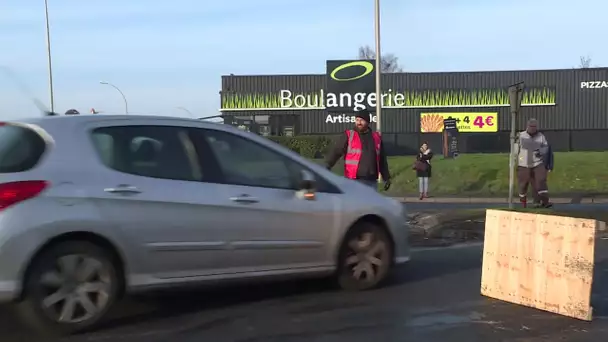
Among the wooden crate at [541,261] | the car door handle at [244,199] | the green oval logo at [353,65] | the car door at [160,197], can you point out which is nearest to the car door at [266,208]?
the car door handle at [244,199]

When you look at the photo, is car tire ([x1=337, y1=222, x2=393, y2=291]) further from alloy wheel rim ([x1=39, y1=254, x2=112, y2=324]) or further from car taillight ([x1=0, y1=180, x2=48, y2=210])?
car taillight ([x1=0, y1=180, x2=48, y2=210])

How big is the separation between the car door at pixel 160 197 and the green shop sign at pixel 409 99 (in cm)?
4004

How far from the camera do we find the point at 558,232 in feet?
18.4

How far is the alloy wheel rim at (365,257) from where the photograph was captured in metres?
6.49

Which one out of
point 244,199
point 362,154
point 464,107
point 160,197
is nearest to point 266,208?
point 244,199

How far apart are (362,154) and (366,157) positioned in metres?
0.06

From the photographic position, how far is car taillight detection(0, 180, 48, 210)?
15.8 ft

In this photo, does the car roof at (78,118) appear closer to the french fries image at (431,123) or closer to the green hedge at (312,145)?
the green hedge at (312,145)

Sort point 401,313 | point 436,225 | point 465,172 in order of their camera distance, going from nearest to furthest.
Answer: point 401,313 → point 436,225 → point 465,172

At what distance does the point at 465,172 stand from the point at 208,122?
1904 cm

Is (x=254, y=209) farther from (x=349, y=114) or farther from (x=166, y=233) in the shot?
(x=349, y=114)

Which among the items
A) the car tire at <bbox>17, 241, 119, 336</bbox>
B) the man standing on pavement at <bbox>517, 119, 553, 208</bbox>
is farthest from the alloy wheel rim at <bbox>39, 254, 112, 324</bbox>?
the man standing on pavement at <bbox>517, 119, 553, 208</bbox>

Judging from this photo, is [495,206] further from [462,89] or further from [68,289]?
[462,89]

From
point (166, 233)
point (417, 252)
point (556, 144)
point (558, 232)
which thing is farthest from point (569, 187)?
point (556, 144)
